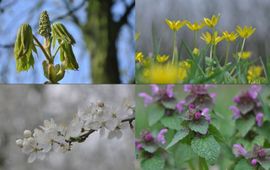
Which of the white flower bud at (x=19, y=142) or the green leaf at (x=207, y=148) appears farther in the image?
the white flower bud at (x=19, y=142)

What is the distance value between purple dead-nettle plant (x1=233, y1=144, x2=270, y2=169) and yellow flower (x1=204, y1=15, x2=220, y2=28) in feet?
1.30

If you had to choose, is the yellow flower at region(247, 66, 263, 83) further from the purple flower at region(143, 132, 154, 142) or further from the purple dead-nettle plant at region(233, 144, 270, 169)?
the purple flower at region(143, 132, 154, 142)

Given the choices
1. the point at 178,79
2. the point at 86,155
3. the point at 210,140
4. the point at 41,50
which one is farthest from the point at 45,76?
the point at 210,140

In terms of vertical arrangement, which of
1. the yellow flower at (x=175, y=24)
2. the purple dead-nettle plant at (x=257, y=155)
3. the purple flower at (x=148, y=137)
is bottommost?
the purple dead-nettle plant at (x=257, y=155)

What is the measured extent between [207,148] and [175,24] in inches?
16.1

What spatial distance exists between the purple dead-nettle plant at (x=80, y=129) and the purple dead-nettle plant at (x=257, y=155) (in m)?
0.36

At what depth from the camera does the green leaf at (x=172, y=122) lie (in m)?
2.11

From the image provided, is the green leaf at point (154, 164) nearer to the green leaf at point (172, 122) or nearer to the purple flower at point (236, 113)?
the green leaf at point (172, 122)

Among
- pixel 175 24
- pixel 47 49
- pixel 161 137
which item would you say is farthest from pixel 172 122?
pixel 47 49

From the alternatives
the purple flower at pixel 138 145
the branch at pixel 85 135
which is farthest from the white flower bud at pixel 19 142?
the purple flower at pixel 138 145

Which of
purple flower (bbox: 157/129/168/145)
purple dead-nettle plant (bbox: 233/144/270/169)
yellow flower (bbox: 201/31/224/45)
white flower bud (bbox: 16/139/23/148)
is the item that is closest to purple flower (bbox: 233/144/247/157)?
purple dead-nettle plant (bbox: 233/144/270/169)

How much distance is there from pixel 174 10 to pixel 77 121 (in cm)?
47

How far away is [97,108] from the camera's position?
6.86ft

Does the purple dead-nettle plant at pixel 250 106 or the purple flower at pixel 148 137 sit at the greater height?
the purple dead-nettle plant at pixel 250 106
